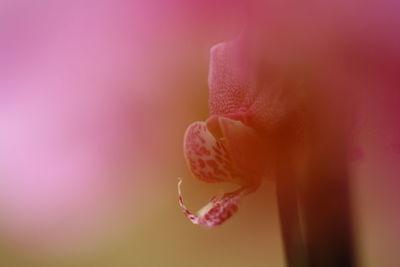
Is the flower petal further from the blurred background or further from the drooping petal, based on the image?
the blurred background

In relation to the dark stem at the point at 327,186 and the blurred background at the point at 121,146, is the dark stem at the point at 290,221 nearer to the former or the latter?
the dark stem at the point at 327,186

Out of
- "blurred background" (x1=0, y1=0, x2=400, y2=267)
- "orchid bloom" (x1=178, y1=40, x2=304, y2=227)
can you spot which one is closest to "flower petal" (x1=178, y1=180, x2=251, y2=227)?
"orchid bloom" (x1=178, y1=40, x2=304, y2=227)

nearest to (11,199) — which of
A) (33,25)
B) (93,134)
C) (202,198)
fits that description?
(93,134)

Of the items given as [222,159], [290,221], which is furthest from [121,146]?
[290,221]

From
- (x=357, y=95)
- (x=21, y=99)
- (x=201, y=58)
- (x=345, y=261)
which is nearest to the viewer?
(x=345, y=261)

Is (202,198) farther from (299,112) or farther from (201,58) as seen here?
(299,112)

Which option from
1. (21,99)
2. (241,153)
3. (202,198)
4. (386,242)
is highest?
(21,99)
